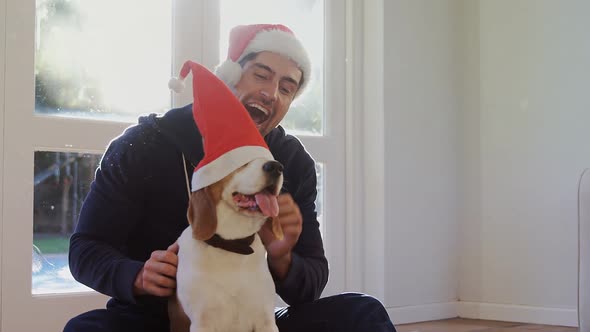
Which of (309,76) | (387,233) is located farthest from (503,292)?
(309,76)

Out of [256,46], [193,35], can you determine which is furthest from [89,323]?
[193,35]

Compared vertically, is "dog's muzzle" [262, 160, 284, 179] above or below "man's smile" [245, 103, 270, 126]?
below

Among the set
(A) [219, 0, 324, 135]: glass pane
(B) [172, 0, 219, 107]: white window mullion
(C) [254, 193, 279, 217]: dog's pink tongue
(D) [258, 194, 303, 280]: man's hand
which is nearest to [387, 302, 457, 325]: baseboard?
(A) [219, 0, 324, 135]: glass pane

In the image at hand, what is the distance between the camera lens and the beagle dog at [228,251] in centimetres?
86

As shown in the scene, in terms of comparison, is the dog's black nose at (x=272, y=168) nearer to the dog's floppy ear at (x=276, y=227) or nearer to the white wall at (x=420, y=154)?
the dog's floppy ear at (x=276, y=227)

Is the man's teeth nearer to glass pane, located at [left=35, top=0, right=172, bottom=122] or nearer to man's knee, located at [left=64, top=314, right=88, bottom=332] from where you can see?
man's knee, located at [left=64, top=314, right=88, bottom=332]

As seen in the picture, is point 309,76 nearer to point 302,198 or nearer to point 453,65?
point 302,198

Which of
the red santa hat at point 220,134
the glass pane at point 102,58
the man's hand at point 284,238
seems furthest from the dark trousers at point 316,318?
A: the glass pane at point 102,58

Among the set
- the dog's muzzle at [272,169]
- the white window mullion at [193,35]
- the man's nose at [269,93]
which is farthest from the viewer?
the white window mullion at [193,35]

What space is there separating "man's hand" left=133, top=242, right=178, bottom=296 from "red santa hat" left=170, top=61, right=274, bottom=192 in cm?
11

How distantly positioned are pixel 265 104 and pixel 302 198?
8.7 inches

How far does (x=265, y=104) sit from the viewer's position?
115 centimetres

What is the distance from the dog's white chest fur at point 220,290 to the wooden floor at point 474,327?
4.23 ft

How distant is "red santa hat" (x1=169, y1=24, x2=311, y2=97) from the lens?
1156 mm
